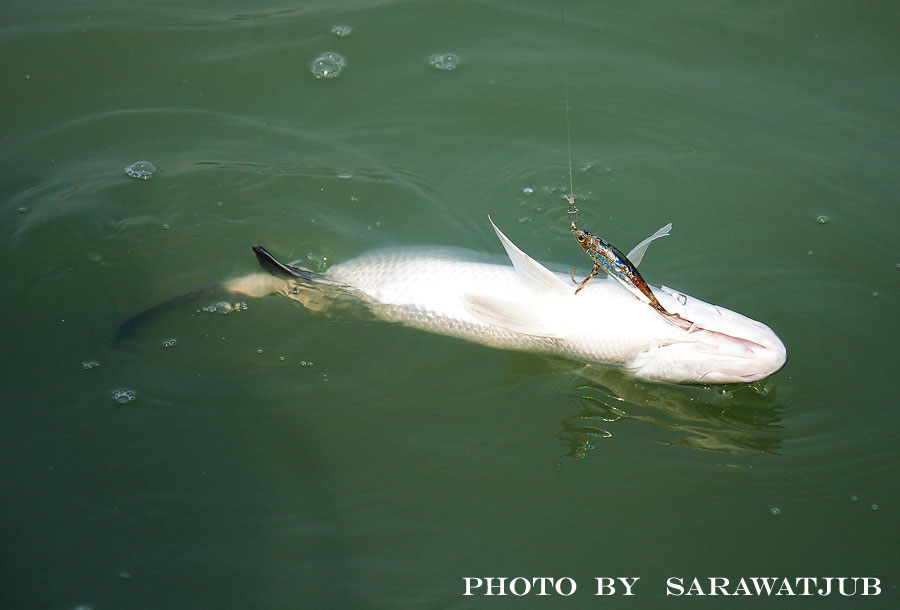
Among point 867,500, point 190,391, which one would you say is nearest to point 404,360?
point 190,391

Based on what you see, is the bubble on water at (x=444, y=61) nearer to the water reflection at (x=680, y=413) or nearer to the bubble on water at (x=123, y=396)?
the water reflection at (x=680, y=413)

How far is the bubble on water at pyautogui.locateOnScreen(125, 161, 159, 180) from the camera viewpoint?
4.82 metres

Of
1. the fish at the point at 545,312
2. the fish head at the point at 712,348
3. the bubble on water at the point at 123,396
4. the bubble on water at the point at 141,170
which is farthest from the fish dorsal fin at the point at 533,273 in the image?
the bubble on water at the point at 141,170

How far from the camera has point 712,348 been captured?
340 centimetres

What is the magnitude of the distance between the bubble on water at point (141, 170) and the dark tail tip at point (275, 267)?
61.1 inches

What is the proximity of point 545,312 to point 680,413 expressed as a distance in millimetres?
871

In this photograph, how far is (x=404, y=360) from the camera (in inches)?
156

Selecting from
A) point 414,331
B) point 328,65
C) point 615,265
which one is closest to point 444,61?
point 328,65

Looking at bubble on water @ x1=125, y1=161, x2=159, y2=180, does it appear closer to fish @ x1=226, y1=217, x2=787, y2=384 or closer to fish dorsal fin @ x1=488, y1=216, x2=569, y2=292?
fish @ x1=226, y1=217, x2=787, y2=384

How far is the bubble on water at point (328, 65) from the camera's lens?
5.49 m

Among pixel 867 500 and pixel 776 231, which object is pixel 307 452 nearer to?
pixel 867 500

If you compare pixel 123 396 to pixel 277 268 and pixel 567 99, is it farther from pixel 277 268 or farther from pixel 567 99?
pixel 567 99

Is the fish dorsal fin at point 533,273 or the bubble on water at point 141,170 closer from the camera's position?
the fish dorsal fin at point 533,273

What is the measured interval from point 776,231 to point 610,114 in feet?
4.63
